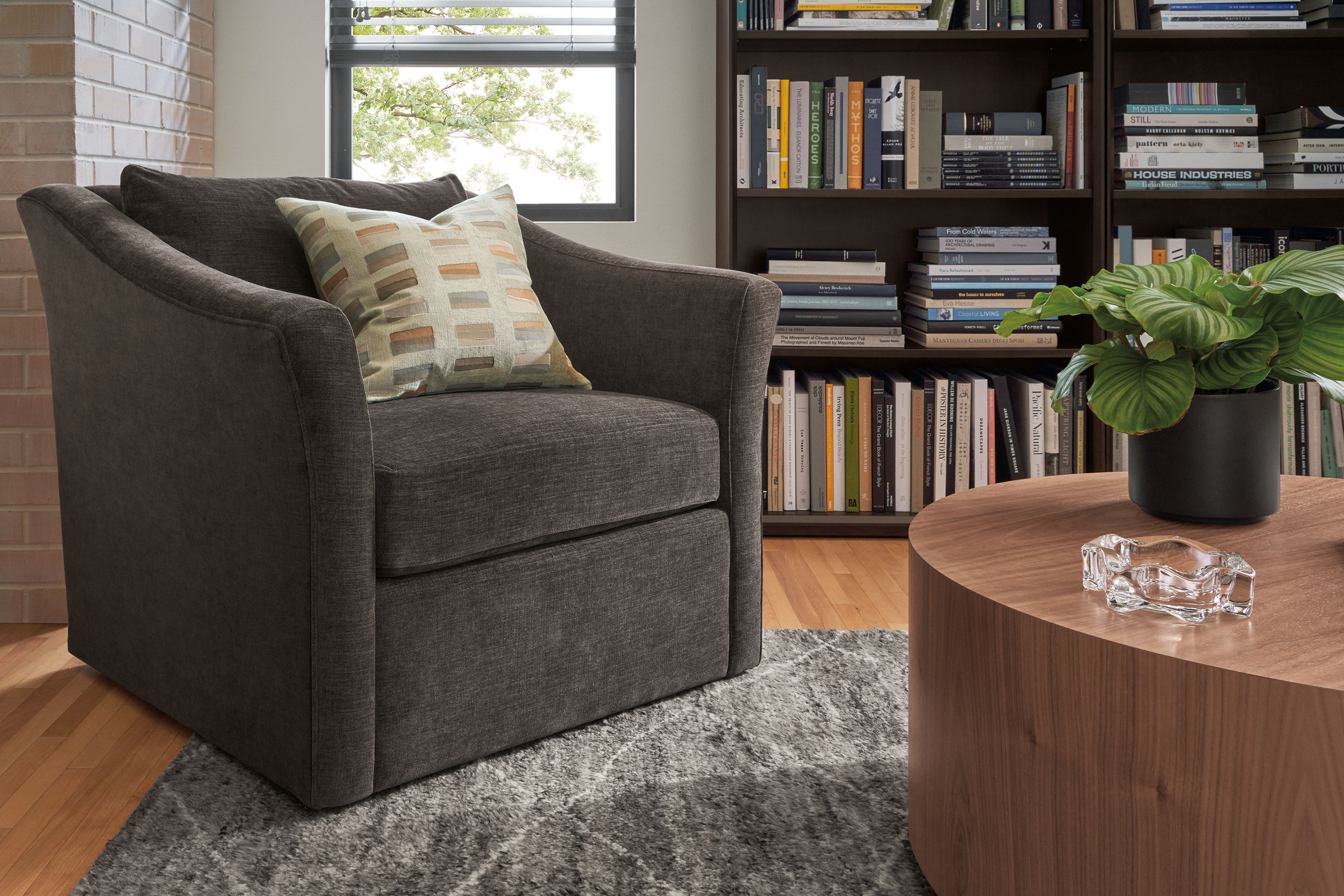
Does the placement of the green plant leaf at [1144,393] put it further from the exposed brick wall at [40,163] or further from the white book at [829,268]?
the exposed brick wall at [40,163]

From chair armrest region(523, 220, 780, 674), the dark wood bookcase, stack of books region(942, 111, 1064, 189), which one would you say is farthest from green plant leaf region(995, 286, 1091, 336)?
stack of books region(942, 111, 1064, 189)

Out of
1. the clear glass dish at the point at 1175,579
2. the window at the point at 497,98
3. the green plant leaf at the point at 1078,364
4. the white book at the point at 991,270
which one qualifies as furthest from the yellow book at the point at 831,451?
the clear glass dish at the point at 1175,579

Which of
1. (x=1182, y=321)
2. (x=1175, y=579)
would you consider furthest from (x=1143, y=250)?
(x=1175, y=579)

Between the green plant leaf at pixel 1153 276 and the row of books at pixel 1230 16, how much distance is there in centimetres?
177

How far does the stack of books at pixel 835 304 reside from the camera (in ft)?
9.55

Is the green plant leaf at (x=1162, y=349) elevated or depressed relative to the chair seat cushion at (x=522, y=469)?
elevated

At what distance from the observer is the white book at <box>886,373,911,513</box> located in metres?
2.92

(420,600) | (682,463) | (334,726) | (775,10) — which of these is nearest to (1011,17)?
(775,10)

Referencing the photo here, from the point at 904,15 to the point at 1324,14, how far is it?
103 cm

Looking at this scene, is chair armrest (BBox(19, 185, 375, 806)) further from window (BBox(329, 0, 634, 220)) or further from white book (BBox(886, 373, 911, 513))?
white book (BBox(886, 373, 911, 513))

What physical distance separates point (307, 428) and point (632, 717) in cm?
71

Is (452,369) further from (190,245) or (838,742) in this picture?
(838,742)

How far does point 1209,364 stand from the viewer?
122cm

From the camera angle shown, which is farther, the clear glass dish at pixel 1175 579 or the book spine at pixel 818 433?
the book spine at pixel 818 433
